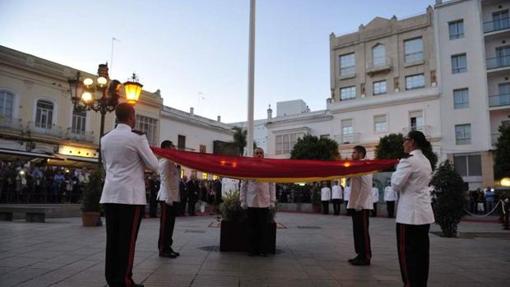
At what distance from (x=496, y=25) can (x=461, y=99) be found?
6.86m

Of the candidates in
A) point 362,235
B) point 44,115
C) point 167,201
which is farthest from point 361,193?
point 44,115

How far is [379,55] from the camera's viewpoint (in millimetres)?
44625

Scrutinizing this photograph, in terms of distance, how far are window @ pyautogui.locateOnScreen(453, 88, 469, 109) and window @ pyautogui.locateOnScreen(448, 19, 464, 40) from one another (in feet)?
16.6

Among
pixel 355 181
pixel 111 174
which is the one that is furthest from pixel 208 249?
pixel 111 174

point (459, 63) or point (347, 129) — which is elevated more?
point (459, 63)

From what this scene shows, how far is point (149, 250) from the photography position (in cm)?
803

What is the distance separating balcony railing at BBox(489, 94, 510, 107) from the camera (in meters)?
35.9

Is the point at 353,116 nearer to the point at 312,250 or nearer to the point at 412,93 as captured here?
the point at 412,93

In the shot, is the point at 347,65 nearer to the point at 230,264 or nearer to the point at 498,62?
the point at 498,62

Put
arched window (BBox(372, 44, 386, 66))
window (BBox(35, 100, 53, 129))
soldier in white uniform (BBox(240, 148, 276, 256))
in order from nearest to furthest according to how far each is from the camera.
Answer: soldier in white uniform (BBox(240, 148, 276, 256)), window (BBox(35, 100, 53, 129)), arched window (BBox(372, 44, 386, 66))

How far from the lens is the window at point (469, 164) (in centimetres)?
3647

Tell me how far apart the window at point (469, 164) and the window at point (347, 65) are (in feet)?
47.3

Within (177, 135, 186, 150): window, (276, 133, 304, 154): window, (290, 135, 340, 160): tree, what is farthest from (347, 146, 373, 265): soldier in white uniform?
(276, 133, 304, 154): window

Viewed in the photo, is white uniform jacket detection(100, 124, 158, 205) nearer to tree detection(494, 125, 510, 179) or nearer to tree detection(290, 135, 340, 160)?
tree detection(494, 125, 510, 179)
